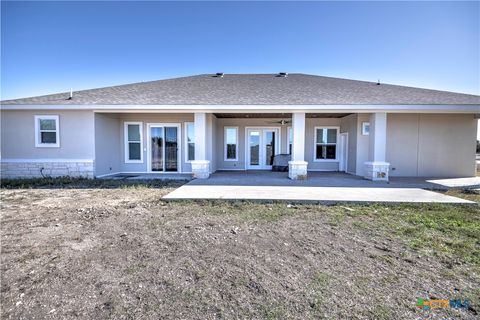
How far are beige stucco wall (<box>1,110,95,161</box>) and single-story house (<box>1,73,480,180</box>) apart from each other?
0.14ft

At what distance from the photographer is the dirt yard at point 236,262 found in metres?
2.14

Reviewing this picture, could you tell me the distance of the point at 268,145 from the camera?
13.2 metres

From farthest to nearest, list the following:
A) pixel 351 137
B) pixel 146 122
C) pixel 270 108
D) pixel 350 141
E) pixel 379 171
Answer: pixel 350 141 → pixel 351 137 → pixel 146 122 → pixel 379 171 → pixel 270 108

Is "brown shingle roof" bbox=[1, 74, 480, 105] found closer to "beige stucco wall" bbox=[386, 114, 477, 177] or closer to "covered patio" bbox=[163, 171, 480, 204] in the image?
"beige stucco wall" bbox=[386, 114, 477, 177]

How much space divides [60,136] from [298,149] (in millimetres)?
10396

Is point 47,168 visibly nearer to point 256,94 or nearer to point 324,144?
point 256,94

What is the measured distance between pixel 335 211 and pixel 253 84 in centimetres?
937

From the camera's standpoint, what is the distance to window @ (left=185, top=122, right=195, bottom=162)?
1134cm

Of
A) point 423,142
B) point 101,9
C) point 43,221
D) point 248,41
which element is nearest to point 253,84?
point 248,41

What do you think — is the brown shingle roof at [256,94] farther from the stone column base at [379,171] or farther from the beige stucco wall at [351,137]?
the stone column base at [379,171]

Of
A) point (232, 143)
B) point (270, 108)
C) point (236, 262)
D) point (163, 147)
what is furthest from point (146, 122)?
point (236, 262)

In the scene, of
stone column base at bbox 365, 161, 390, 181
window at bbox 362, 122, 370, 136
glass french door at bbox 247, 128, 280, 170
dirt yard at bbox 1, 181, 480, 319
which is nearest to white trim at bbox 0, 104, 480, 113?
window at bbox 362, 122, 370, 136

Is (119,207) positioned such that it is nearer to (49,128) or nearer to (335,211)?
(335,211)

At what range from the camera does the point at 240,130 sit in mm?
13102
